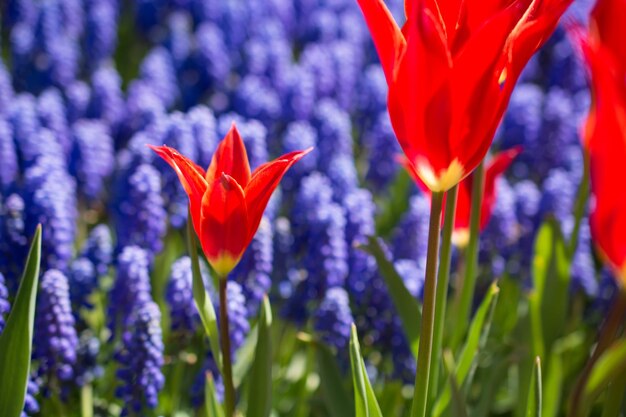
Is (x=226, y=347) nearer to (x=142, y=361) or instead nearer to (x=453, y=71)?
(x=142, y=361)

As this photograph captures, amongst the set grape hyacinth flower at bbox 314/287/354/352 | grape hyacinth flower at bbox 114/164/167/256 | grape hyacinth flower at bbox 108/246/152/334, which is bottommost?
grape hyacinth flower at bbox 314/287/354/352

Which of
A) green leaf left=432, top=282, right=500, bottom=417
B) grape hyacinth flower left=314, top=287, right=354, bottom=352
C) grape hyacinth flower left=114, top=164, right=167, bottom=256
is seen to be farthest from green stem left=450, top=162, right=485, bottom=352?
grape hyacinth flower left=114, top=164, right=167, bottom=256

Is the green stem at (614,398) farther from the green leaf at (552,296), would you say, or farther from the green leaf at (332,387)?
the green leaf at (552,296)

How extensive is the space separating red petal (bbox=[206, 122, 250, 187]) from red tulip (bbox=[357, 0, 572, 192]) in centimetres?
32

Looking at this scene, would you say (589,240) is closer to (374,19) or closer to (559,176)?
(559,176)

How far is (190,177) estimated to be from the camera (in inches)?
48.3

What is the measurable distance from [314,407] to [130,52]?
3.00 metres

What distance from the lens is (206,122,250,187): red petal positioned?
1.32 m

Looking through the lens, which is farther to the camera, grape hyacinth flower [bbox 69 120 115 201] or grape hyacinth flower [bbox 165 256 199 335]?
grape hyacinth flower [bbox 69 120 115 201]

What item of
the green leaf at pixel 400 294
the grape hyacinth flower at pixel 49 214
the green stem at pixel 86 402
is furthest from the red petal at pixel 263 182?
the green stem at pixel 86 402

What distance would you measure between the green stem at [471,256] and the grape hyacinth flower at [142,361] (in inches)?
24.8

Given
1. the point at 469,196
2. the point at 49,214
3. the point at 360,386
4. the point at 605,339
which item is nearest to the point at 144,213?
the point at 49,214

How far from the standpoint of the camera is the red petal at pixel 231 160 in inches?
51.9

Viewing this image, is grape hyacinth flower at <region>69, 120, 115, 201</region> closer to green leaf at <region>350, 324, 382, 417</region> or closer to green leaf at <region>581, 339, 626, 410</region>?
green leaf at <region>350, 324, 382, 417</region>
